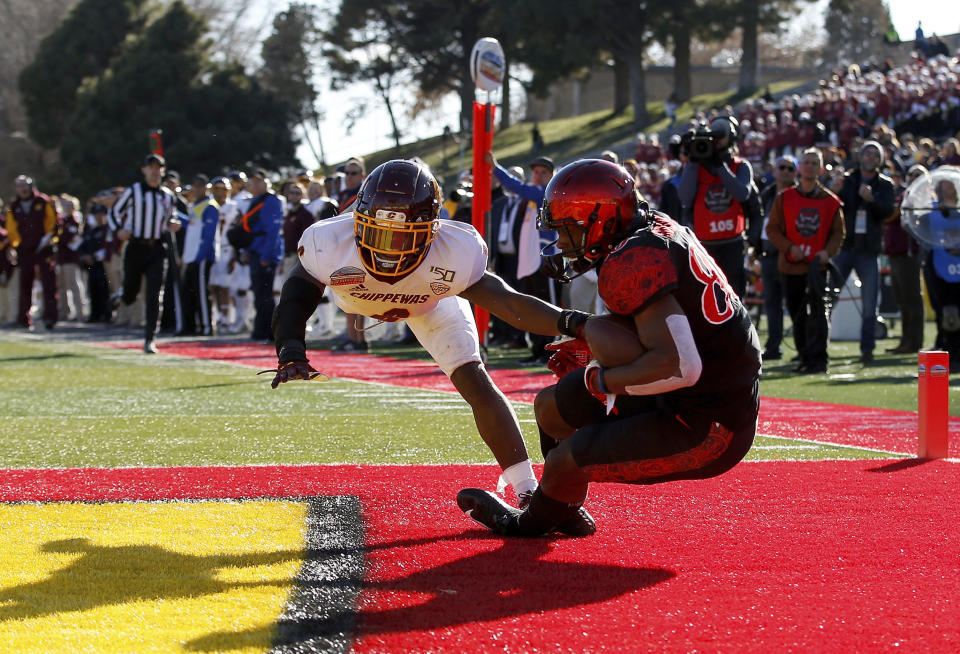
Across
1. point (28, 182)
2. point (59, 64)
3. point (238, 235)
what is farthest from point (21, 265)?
point (59, 64)

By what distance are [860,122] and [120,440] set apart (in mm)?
21657

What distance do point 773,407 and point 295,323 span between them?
4.89 m

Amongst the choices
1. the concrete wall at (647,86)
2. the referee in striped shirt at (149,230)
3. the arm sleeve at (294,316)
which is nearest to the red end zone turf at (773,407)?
the referee in striped shirt at (149,230)

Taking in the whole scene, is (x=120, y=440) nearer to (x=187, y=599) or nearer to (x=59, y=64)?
(x=187, y=599)

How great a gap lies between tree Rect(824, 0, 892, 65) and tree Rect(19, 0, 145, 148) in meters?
41.1

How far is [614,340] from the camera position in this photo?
3979 millimetres

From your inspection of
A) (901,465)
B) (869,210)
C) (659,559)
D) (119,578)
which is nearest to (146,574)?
(119,578)

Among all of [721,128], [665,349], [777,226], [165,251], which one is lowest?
[665,349]

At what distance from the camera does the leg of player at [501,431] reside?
4.70 meters

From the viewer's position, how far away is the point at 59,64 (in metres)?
47.3

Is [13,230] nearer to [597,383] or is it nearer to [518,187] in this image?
[518,187]

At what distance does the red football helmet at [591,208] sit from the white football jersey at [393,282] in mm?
568

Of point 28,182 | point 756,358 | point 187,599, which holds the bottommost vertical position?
point 187,599

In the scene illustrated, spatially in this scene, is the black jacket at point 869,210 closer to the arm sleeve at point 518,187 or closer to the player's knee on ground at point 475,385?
the arm sleeve at point 518,187
